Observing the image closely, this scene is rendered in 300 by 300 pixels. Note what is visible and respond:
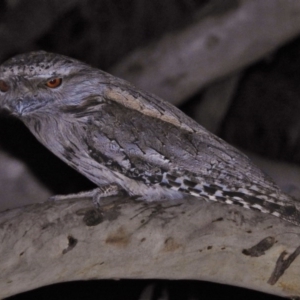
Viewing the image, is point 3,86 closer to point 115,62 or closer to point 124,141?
point 124,141

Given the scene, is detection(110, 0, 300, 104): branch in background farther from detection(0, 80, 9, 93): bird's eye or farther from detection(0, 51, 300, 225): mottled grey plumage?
detection(0, 80, 9, 93): bird's eye

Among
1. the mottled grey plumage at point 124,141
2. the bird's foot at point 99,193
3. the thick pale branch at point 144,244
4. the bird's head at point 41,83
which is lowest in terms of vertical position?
the thick pale branch at point 144,244

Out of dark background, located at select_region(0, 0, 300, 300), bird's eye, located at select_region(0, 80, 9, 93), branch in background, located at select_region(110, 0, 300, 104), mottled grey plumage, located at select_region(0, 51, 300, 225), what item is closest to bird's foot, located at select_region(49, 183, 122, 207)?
mottled grey plumage, located at select_region(0, 51, 300, 225)

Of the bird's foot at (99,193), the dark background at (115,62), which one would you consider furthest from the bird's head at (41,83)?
the dark background at (115,62)

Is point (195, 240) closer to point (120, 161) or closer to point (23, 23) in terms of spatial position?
point (120, 161)

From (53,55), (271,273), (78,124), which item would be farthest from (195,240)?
(53,55)

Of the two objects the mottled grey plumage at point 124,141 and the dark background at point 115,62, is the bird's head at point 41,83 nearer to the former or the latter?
the mottled grey plumage at point 124,141
